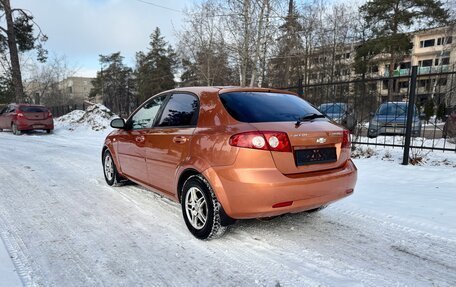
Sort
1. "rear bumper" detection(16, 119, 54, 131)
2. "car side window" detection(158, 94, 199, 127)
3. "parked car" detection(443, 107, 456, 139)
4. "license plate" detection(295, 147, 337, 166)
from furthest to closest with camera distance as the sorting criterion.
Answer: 1. "rear bumper" detection(16, 119, 54, 131)
2. "parked car" detection(443, 107, 456, 139)
3. "car side window" detection(158, 94, 199, 127)
4. "license plate" detection(295, 147, 337, 166)

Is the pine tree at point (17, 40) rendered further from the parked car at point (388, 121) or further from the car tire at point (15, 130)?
the parked car at point (388, 121)

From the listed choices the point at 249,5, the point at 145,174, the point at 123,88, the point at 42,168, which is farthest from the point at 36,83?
the point at 145,174

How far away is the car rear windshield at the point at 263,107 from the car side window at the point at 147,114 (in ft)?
4.26

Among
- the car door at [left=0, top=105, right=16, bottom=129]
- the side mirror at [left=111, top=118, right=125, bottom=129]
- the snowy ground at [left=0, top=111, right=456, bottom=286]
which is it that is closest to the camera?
the snowy ground at [left=0, top=111, right=456, bottom=286]

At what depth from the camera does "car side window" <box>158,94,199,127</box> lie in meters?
3.61

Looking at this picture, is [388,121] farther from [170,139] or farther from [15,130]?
[15,130]

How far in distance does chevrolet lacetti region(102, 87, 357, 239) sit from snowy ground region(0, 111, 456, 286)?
0.40 metres

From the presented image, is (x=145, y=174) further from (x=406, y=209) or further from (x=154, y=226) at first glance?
(x=406, y=209)

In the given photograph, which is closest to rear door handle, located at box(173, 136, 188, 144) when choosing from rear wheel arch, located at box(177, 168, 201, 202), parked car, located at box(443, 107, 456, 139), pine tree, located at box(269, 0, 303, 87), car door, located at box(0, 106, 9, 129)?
rear wheel arch, located at box(177, 168, 201, 202)

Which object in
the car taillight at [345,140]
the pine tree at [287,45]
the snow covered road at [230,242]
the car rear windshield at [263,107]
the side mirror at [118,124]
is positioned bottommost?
the snow covered road at [230,242]

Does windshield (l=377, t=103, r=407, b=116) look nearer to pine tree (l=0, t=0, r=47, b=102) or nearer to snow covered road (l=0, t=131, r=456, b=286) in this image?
snow covered road (l=0, t=131, r=456, b=286)

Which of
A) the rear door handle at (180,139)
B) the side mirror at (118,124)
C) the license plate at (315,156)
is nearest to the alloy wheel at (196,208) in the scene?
the rear door handle at (180,139)

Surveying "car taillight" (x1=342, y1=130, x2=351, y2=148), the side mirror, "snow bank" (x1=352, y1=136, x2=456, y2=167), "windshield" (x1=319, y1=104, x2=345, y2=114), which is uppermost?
"windshield" (x1=319, y1=104, x2=345, y2=114)

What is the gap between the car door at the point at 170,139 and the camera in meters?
3.57
